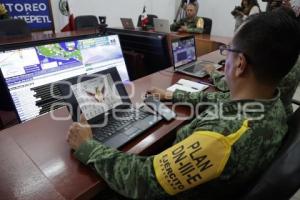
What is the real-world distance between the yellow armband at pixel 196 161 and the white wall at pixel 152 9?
4533mm

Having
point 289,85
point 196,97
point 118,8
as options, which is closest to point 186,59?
point 196,97

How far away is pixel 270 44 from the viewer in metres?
0.71

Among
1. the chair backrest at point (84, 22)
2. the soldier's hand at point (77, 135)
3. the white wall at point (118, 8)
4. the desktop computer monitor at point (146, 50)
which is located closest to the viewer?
the soldier's hand at point (77, 135)

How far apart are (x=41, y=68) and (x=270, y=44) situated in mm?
957

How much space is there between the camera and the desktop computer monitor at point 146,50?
171 centimetres

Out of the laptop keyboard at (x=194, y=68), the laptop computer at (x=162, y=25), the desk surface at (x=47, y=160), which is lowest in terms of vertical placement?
the desk surface at (x=47, y=160)

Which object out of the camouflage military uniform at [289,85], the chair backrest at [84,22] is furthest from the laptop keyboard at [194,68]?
the chair backrest at [84,22]

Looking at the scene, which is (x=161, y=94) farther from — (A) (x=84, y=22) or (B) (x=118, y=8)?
(B) (x=118, y=8)

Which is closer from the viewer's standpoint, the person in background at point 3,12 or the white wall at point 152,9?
the person in background at point 3,12

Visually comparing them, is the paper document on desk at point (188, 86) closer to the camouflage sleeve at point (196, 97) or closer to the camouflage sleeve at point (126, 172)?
the camouflage sleeve at point (196, 97)

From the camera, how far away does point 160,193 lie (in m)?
0.72

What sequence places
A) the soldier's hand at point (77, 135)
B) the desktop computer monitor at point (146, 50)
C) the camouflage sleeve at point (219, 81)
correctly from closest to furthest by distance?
the soldier's hand at point (77, 135)
the camouflage sleeve at point (219, 81)
the desktop computer monitor at point (146, 50)

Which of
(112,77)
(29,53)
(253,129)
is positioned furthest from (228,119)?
(29,53)

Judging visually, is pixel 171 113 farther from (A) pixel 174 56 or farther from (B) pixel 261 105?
(A) pixel 174 56
